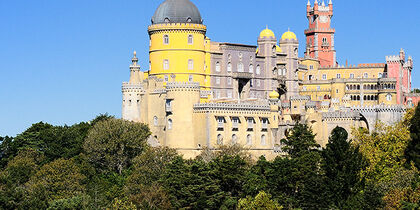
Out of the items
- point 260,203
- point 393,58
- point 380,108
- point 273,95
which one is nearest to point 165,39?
point 273,95

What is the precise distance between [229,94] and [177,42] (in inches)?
409

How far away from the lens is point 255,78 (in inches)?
5231

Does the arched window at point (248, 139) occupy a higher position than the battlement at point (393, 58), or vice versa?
the battlement at point (393, 58)

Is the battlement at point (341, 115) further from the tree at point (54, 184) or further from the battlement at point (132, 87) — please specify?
the tree at point (54, 184)

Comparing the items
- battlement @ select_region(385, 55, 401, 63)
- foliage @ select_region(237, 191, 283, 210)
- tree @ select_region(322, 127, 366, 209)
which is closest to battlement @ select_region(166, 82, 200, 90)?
tree @ select_region(322, 127, 366, 209)

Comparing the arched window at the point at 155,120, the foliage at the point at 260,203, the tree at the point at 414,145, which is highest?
the arched window at the point at 155,120

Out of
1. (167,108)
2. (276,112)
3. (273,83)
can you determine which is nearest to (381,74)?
(273,83)

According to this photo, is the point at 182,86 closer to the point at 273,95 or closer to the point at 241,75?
the point at 273,95

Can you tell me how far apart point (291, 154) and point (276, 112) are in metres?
16.0

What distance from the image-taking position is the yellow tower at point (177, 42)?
124688mm

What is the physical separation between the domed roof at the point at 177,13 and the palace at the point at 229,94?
12 centimetres

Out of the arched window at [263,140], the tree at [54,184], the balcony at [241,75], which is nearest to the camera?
the tree at [54,184]

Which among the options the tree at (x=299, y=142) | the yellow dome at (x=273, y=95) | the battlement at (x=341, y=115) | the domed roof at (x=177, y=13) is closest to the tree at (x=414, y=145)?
the tree at (x=299, y=142)

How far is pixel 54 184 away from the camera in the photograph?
107 m
